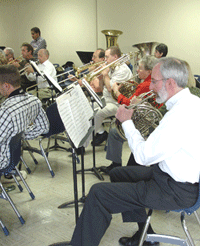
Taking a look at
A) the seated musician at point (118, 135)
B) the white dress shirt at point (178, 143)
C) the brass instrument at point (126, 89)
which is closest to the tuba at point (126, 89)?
the brass instrument at point (126, 89)

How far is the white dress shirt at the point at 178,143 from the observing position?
1408mm

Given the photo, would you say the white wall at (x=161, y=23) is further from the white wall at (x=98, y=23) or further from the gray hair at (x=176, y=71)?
the gray hair at (x=176, y=71)

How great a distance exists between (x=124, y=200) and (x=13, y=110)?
4.12 feet

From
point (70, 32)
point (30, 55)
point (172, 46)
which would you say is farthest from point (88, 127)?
point (70, 32)

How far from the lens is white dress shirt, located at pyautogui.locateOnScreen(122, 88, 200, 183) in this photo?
55.4 inches

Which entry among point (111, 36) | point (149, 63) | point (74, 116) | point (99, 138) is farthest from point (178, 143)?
point (111, 36)

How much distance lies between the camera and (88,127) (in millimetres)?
2004

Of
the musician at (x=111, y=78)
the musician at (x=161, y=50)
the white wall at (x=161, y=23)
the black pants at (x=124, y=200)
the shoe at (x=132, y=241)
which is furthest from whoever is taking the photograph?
the white wall at (x=161, y=23)

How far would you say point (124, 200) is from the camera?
5.10 feet

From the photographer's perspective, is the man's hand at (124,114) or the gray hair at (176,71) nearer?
the gray hair at (176,71)

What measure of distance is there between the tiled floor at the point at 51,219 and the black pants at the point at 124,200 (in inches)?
20.9

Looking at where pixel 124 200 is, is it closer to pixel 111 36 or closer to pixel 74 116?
pixel 74 116

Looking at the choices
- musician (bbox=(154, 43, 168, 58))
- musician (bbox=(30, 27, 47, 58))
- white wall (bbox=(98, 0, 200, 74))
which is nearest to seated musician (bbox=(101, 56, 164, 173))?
musician (bbox=(154, 43, 168, 58))

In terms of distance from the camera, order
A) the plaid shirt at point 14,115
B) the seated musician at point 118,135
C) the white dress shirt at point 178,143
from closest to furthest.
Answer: the white dress shirt at point 178,143 → the plaid shirt at point 14,115 → the seated musician at point 118,135
